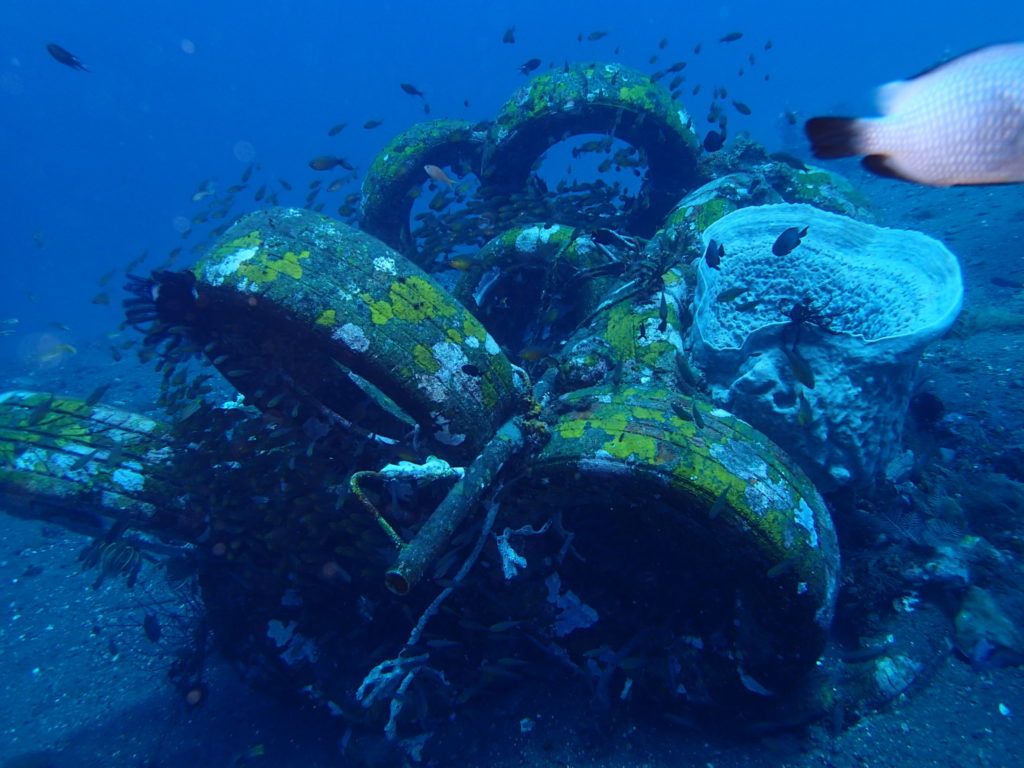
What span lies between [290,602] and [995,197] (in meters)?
17.0

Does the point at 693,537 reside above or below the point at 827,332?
below

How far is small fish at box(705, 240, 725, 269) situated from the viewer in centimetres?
420

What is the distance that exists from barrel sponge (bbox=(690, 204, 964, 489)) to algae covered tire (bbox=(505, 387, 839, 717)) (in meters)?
0.66

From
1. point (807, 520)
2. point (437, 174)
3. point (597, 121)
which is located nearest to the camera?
point (807, 520)

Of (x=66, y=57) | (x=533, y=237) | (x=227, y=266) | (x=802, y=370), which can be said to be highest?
(x=66, y=57)

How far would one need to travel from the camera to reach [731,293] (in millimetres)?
4215

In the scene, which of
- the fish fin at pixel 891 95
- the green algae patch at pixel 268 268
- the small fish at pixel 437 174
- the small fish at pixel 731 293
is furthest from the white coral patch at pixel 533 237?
the fish fin at pixel 891 95

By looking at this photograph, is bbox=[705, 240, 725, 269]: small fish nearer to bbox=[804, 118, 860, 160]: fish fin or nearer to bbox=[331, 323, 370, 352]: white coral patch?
bbox=[331, 323, 370, 352]: white coral patch

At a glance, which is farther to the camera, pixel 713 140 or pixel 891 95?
pixel 713 140

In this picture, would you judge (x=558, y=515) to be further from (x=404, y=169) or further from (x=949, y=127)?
(x=404, y=169)

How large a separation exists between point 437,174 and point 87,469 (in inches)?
219

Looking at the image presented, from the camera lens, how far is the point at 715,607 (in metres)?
3.45

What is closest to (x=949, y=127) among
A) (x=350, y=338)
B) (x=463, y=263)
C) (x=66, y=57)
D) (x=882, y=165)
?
(x=882, y=165)

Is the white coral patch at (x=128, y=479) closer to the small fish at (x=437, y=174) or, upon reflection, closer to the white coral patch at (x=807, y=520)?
the white coral patch at (x=807, y=520)
